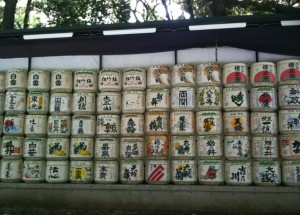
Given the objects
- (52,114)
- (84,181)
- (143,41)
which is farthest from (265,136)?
(52,114)

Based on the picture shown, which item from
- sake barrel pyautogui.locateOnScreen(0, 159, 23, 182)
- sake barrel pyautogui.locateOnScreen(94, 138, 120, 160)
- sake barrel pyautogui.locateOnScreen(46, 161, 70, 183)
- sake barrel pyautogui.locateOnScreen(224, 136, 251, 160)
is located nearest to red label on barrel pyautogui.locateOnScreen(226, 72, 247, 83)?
sake barrel pyautogui.locateOnScreen(224, 136, 251, 160)

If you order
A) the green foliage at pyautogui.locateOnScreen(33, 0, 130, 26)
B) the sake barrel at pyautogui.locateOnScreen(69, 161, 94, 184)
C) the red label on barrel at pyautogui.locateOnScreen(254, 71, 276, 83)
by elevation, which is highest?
the green foliage at pyautogui.locateOnScreen(33, 0, 130, 26)

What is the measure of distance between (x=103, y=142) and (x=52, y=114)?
50.3 inches

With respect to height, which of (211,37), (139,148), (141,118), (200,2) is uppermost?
(200,2)

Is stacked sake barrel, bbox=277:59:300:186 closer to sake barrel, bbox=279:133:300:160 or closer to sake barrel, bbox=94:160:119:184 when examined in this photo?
sake barrel, bbox=279:133:300:160

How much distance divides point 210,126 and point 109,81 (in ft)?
7.47

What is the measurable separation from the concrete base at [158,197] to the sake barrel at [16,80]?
2060mm

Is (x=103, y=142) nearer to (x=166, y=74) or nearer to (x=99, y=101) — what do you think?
(x=99, y=101)

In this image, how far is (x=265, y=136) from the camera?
20.7 ft

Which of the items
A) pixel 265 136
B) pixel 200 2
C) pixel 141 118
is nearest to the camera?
pixel 265 136

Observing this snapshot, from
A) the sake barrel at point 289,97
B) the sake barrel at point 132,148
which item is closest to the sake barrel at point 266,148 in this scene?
the sake barrel at point 289,97

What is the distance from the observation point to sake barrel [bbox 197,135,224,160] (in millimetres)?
6395

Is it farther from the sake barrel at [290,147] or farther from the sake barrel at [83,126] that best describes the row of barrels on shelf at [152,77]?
the sake barrel at [290,147]

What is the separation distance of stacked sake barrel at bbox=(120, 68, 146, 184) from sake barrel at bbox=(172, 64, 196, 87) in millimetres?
656
